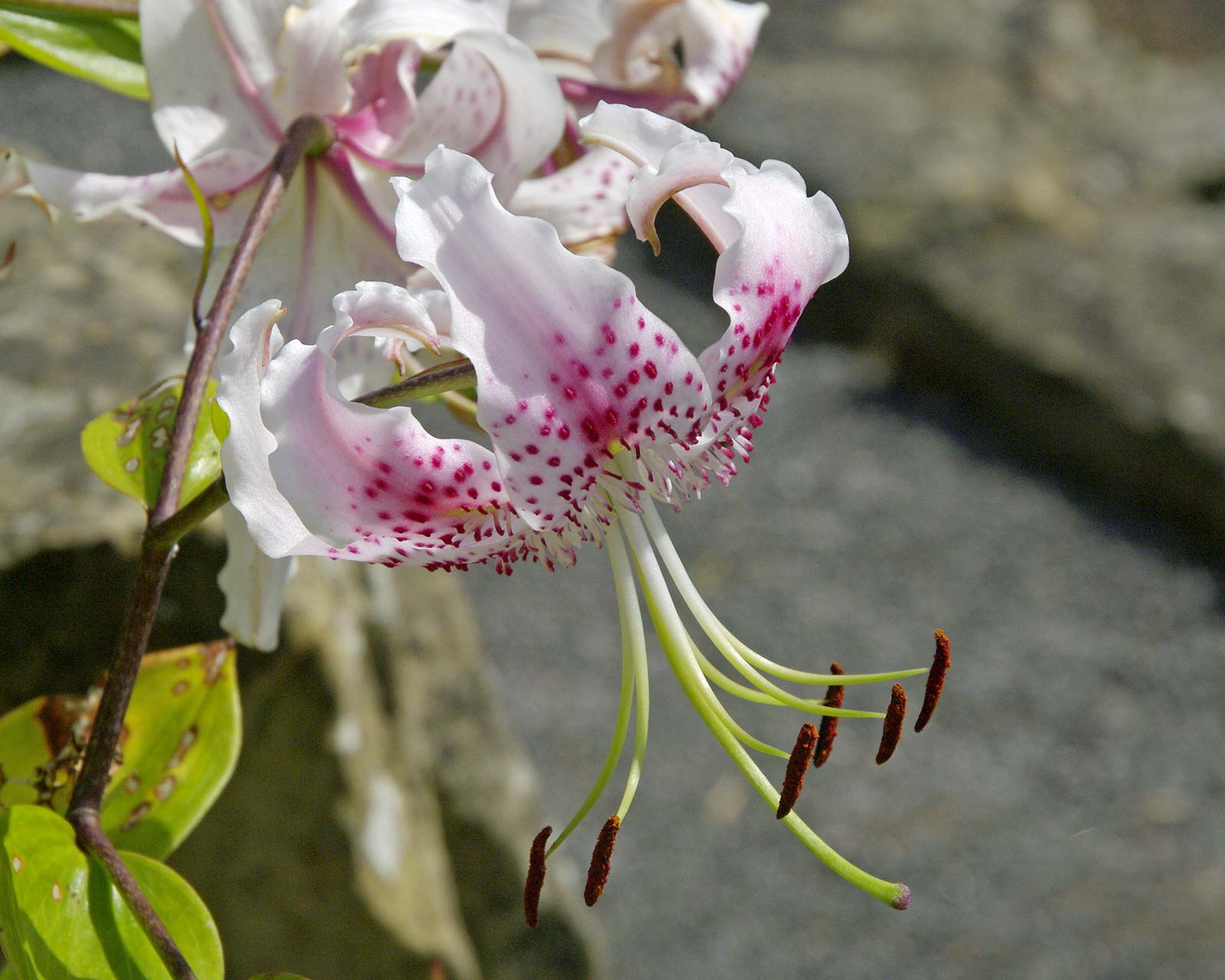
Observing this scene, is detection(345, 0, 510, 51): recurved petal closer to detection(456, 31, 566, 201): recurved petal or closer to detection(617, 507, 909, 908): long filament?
detection(456, 31, 566, 201): recurved petal

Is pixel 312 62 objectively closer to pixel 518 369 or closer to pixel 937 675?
pixel 518 369

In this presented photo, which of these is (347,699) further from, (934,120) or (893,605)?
(934,120)

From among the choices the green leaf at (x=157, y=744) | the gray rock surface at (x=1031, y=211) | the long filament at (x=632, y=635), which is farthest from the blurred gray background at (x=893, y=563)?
the long filament at (x=632, y=635)

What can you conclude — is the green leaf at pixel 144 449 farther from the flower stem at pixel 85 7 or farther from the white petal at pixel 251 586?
the flower stem at pixel 85 7

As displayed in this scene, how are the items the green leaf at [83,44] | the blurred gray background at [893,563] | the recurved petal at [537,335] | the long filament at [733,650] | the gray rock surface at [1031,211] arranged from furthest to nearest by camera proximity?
1. the gray rock surface at [1031,211]
2. the blurred gray background at [893,563]
3. the green leaf at [83,44]
4. the long filament at [733,650]
5. the recurved petal at [537,335]

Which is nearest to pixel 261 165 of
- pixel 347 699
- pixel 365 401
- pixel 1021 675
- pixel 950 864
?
pixel 365 401

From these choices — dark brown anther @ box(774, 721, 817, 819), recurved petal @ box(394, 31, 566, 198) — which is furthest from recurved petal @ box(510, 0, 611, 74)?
dark brown anther @ box(774, 721, 817, 819)
